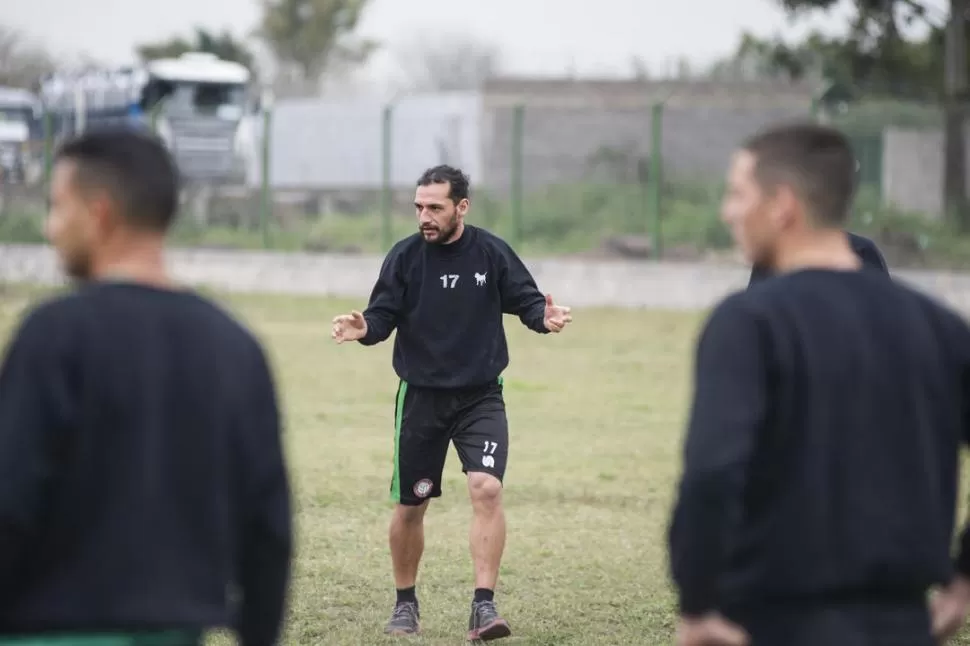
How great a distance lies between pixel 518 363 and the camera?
18359 millimetres

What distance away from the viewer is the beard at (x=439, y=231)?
774cm

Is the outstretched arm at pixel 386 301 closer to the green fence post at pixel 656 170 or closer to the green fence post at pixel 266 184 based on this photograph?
the green fence post at pixel 656 170

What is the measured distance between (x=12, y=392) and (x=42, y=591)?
0.38m

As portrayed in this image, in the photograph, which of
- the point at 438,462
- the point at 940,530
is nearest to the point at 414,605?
the point at 438,462

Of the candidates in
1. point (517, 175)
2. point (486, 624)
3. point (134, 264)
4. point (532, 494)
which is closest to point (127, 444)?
point (134, 264)

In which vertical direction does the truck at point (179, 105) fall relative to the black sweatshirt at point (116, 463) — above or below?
above

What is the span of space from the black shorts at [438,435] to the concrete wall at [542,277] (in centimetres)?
1363

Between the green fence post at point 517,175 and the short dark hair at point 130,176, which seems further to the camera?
the green fence post at point 517,175

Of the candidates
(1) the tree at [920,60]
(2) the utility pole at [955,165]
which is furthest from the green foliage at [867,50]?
(2) the utility pole at [955,165]

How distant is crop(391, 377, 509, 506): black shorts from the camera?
25.1 ft

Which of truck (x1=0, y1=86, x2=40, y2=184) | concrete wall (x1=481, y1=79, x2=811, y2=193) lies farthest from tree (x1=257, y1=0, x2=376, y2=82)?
concrete wall (x1=481, y1=79, x2=811, y2=193)

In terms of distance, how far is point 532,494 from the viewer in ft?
36.2

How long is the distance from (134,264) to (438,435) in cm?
446

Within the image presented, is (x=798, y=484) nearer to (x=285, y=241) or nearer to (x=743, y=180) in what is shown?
(x=743, y=180)
